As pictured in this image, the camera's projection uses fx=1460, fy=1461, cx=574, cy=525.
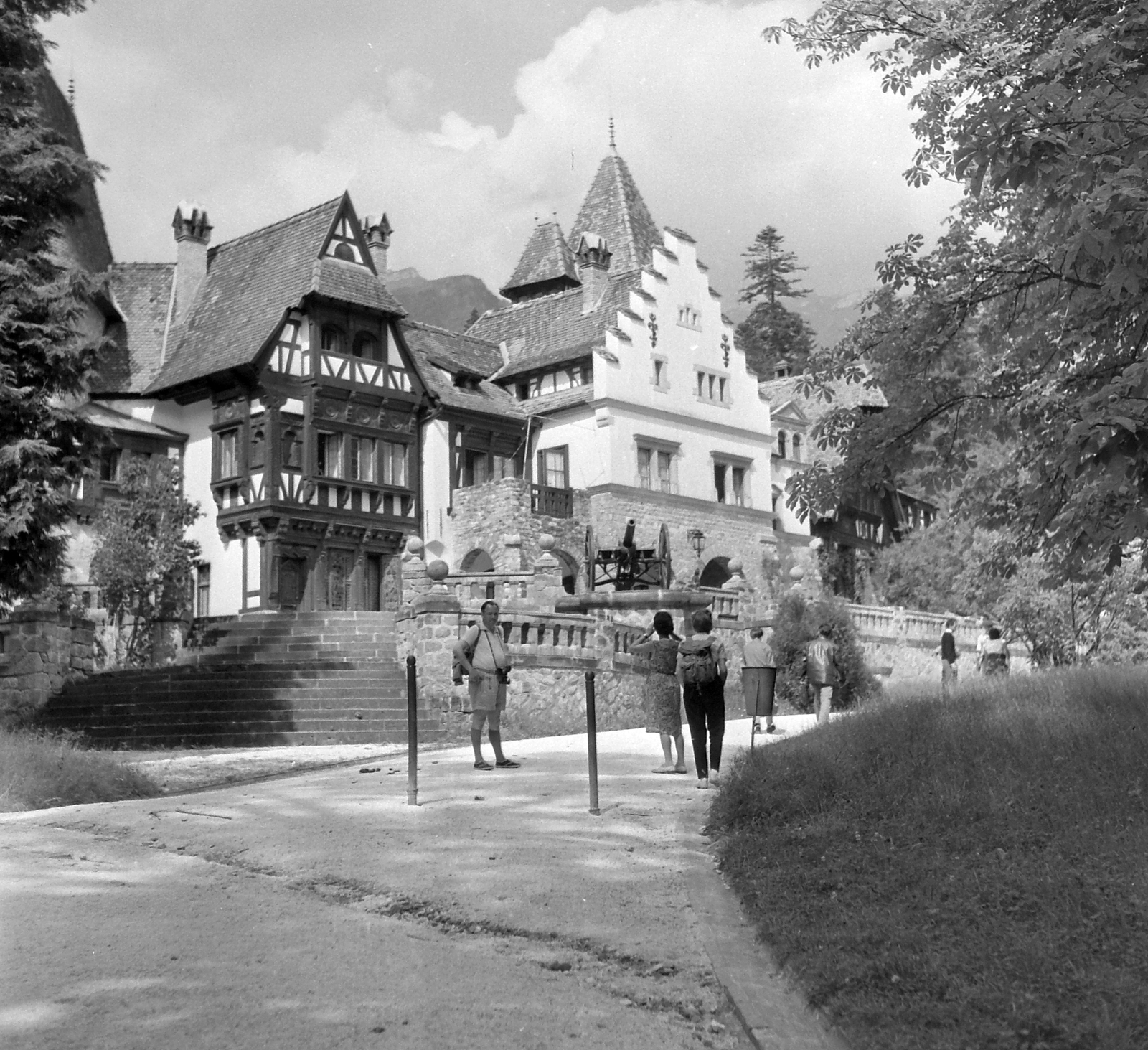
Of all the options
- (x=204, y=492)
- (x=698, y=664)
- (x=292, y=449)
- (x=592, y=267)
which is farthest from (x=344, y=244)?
(x=698, y=664)

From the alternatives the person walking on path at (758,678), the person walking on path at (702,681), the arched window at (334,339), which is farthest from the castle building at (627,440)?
the person walking on path at (702,681)

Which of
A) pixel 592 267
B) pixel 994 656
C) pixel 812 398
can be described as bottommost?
pixel 994 656

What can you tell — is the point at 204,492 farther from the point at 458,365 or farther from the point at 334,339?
the point at 458,365

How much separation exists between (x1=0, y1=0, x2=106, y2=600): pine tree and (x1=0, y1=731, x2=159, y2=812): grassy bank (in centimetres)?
576

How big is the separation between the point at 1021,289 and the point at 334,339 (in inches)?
1068

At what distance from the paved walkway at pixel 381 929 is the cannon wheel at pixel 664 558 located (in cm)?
2459

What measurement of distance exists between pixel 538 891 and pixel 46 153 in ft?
50.3

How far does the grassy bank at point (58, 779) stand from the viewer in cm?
1338

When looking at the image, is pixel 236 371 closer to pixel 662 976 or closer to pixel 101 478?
pixel 101 478

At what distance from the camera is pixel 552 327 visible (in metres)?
44.9

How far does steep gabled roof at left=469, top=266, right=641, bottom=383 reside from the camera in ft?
140

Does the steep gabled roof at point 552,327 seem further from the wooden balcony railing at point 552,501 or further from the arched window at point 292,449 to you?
the arched window at point 292,449

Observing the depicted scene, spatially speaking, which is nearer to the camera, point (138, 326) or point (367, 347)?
point (367, 347)

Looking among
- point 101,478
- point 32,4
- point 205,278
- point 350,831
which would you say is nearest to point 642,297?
point 205,278
